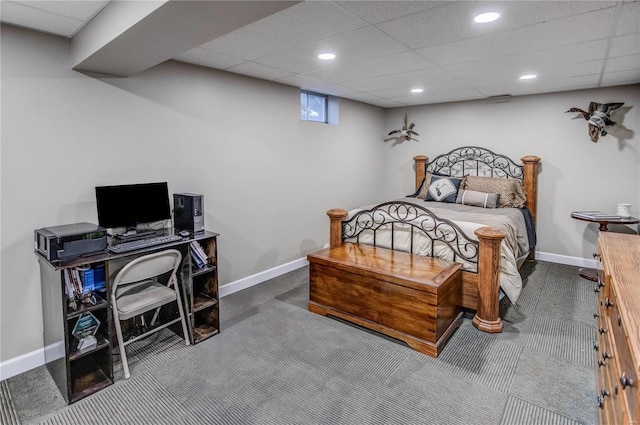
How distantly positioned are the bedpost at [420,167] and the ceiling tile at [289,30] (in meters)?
3.39

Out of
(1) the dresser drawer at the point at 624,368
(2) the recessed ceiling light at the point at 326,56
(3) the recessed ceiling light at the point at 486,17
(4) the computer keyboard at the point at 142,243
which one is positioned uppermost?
(2) the recessed ceiling light at the point at 326,56

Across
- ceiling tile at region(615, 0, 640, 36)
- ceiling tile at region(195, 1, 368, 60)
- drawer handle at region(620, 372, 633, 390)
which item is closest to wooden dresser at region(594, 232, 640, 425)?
drawer handle at region(620, 372, 633, 390)

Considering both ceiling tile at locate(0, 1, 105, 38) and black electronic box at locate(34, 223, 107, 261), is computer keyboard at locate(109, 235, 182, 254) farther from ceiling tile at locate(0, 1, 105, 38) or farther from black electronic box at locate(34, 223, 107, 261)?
ceiling tile at locate(0, 1, 105, 38)

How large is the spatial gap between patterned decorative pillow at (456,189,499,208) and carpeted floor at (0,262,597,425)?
1665 mm

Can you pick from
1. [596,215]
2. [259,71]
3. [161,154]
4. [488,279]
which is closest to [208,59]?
[259,71]

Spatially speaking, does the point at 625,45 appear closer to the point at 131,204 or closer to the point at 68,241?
the point at 131,204

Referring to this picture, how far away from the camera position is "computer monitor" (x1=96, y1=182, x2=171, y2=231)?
101 inches

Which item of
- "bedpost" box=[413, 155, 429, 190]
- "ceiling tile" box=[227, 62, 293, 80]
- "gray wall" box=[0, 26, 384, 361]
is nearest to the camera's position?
"gray wall" box=[0, 26, 384, 361]

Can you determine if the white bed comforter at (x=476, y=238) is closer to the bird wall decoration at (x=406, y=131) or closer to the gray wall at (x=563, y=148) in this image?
the gray wall at (x=563, y=148)

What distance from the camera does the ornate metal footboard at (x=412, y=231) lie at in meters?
3.08

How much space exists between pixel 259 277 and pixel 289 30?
2.61m

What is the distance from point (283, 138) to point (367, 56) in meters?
1.55

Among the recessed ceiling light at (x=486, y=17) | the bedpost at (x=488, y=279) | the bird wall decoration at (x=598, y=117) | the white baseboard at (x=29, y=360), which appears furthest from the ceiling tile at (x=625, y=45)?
the white baseboard at (x=29, y=360)

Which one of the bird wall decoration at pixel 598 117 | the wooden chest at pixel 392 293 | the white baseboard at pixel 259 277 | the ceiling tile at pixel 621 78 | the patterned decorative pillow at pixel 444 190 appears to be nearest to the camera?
the wooden chest at pixel 392 293
